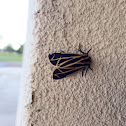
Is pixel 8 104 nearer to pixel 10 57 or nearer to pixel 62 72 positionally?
pixel 62 72

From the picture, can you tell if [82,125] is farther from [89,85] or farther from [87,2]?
[87,2]

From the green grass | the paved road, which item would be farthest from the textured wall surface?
the green grass

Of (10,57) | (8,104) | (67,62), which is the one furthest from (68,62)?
(10,57)

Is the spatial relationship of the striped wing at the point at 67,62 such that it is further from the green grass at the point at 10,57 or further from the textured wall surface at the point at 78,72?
the green grass at the point at 10,57

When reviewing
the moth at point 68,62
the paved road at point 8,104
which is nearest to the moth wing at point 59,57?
the moth at point 68,62

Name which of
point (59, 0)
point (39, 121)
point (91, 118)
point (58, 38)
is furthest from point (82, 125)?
point (59, 0)

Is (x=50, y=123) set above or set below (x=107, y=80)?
below
